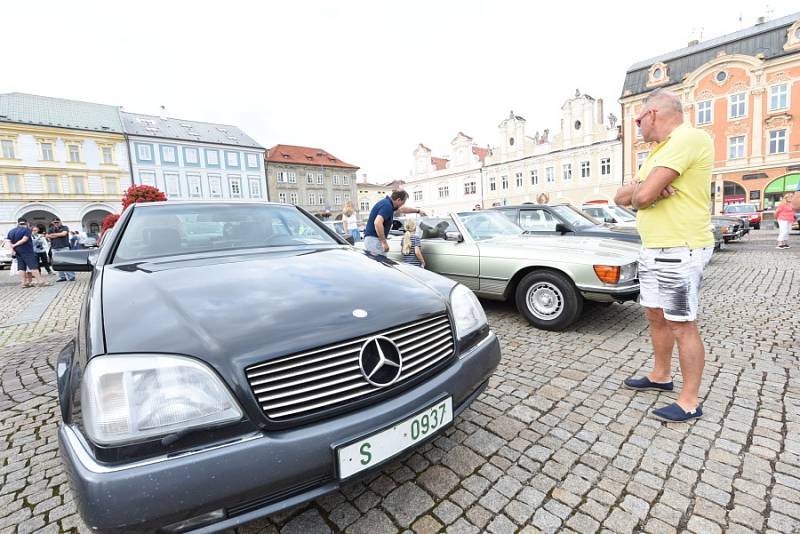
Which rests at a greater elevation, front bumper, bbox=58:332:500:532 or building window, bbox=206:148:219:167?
building window, bbox=206:148:219:167

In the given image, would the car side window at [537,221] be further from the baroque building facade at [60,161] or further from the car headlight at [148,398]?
the baroque building facade at [60,161]

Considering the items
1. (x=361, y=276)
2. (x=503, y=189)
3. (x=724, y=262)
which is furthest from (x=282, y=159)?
(x=361, y=276)

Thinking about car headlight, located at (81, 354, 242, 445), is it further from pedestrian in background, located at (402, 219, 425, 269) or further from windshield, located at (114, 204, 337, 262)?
pedestrian in background, located at (402, 219, 425, 269)

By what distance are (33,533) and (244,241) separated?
174 centimetres

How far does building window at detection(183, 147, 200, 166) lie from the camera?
43.0 m

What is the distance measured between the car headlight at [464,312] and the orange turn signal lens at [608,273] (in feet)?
7.19

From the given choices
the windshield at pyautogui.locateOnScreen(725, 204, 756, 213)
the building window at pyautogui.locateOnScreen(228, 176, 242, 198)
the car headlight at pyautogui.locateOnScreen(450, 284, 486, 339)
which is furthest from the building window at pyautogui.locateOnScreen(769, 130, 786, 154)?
the building window at pyautogui.locateOnScreen(228, 176, 242, 198)

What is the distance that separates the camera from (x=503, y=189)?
4300 centimetres

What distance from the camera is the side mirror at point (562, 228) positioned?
7.41 meters

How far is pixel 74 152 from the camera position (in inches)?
1463

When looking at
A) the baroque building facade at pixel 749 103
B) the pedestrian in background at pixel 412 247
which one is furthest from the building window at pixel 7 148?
the baroque building facade at pixel 749 103

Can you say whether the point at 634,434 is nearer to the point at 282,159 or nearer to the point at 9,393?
the point at 9,393

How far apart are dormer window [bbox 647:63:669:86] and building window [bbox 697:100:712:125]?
3.64 metres

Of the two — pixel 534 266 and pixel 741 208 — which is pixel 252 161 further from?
pixel 534 266
